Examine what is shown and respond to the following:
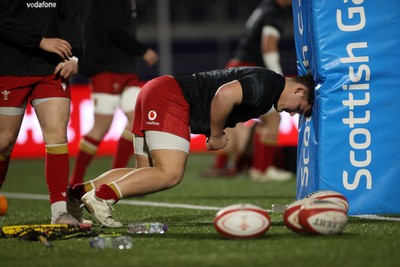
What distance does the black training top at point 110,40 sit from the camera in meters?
7.84

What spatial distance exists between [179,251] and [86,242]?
2.05 feet

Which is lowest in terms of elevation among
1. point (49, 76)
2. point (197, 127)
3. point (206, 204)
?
point (206, 204)

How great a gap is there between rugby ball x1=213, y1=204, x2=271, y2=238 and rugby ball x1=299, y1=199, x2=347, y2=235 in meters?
0.20

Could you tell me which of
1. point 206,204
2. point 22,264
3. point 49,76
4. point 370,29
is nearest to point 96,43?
point 206,204

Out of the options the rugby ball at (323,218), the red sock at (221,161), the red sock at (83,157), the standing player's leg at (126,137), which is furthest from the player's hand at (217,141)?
the red sock at (221,161)

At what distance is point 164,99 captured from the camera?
5262mm

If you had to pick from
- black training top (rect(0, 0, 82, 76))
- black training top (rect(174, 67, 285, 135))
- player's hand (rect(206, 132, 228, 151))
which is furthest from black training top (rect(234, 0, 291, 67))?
player's hand (rect(206, 132, 228, 151))

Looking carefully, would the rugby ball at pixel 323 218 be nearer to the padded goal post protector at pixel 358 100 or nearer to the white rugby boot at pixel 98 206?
the padded goal post protector at pixel 358 100

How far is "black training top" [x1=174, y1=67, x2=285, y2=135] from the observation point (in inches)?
200

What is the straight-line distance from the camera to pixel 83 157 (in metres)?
7.71

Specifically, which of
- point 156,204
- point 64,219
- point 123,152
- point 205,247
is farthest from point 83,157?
point 205,247

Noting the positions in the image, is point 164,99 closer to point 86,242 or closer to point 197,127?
point 197,127

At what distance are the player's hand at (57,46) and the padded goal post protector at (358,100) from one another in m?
1.56

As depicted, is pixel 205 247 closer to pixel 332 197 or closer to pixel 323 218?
pixel 323 218
